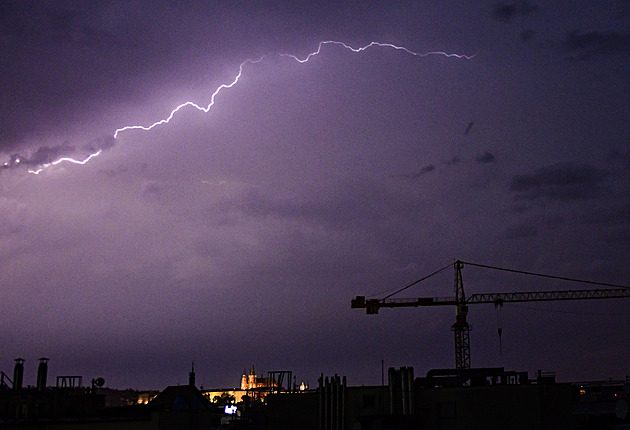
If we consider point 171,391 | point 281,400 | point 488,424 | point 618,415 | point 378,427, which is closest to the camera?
point 618,415

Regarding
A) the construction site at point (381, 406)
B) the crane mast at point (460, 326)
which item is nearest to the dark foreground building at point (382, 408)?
the construction site at point (381, 406)

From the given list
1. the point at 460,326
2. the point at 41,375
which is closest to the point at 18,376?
the point at 41,375

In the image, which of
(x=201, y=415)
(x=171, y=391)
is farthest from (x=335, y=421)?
(x=171, y=391)

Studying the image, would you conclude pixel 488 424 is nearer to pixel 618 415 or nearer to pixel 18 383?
pixel 618 415

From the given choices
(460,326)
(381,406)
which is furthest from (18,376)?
(460,326)

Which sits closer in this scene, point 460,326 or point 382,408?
point 382,408

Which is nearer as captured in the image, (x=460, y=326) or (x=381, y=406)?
(x=381, y=406)

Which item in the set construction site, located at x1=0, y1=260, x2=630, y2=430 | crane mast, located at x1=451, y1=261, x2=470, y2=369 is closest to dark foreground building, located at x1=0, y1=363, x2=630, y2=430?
construction site, located at x1=0, y1=260, x2=630, y2=430

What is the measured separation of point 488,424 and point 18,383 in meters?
28.2

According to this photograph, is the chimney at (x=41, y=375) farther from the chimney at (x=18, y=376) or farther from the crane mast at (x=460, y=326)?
the crane mast at (x=460, y=326)

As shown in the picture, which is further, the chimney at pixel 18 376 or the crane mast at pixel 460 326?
the crane mast at pixel 460 326

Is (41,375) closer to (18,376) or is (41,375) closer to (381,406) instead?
(18,376)

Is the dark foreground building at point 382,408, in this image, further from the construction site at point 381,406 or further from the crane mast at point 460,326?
the crane mast at point 460,326

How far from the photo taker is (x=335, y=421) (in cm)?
4575
